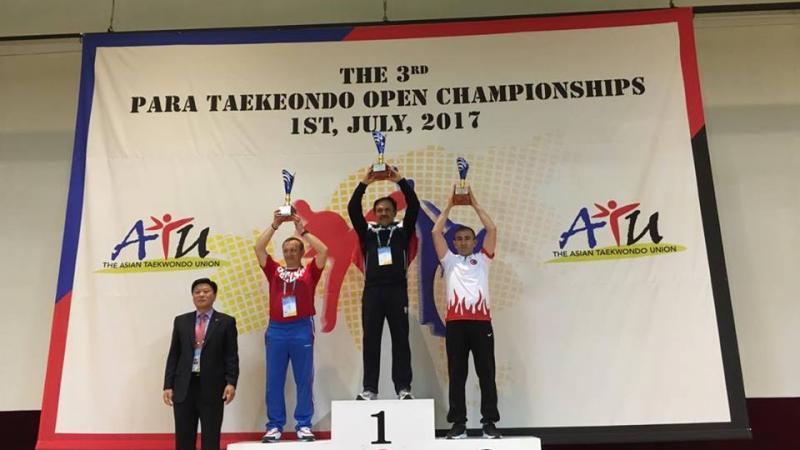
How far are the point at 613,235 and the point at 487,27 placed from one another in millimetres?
1733

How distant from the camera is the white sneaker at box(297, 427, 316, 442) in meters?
3.46

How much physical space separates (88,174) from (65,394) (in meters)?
1.46

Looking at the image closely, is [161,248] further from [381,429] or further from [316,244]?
[381,429]

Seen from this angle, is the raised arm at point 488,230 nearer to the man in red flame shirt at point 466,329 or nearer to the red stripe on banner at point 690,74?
the man in red flame shirt at point 466,329

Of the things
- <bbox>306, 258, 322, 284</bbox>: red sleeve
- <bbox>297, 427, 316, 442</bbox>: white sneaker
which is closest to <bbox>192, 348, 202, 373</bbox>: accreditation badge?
<bbox>297, 427, 316, 442</bbox>: white sneaker

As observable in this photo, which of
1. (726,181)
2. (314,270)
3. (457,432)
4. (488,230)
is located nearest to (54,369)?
(314,270)

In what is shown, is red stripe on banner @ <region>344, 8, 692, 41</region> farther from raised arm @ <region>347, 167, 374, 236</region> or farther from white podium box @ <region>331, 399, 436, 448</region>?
white podium box @ <region>331, 399, 436, 448</region>

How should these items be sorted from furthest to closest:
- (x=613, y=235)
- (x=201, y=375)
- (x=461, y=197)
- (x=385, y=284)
Answer: (x=613, y=235) < (x=461, y=197) < (x=385, y=284) < (x=201, y=375)

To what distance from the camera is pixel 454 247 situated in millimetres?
4090

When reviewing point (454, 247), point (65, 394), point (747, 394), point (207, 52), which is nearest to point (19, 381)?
point (65, 394)

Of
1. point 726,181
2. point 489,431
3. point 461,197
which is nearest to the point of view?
point 489,431

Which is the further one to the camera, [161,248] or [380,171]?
[161,248]

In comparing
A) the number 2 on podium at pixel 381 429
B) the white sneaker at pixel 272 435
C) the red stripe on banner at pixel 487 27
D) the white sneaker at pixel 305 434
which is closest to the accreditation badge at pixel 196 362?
the white sneaker at pixel 272 435

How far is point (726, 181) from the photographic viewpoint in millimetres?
4520
